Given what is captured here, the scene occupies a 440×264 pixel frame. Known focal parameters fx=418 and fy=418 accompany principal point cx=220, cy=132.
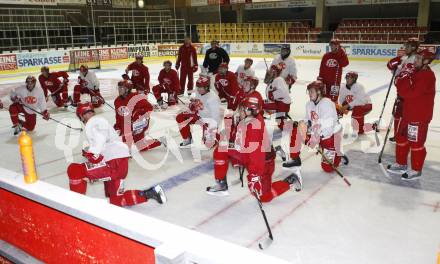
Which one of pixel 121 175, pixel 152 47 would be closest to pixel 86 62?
pixel 152 47

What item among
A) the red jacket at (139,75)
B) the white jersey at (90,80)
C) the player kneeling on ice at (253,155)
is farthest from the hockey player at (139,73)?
the player kneeling on ice at (253,155)

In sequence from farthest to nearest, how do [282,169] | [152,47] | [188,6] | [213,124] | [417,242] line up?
1. [188,6]
2. [152,47]
3. [213,124]
4. [282,169]
5. [417,242]

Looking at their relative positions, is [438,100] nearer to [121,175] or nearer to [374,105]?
[374,105]

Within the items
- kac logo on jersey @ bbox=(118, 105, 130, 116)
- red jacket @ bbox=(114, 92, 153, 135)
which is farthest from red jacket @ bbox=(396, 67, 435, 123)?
kac logo on jersey @ bbox=(118, 105, 130, 116)

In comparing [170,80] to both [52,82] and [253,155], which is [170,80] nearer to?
[52,82]

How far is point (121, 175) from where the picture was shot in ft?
Answer: 14.1

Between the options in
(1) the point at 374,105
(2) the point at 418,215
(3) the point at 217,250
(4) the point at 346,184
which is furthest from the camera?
(1) the point at 374,105

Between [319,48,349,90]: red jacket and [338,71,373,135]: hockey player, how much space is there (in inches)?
37.3

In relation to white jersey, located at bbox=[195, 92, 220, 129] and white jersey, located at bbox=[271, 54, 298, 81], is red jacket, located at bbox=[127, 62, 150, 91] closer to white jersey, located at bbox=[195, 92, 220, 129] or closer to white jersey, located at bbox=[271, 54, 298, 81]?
white jersey, located at bbox=[271, 54, 298, 81]

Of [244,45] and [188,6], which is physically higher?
[188,6]

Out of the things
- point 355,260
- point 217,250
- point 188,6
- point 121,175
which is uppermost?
point 188,6

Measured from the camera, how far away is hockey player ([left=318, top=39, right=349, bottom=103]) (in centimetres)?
823

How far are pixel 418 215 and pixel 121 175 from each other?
3.04 metres

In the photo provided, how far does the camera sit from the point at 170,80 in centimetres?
1036
